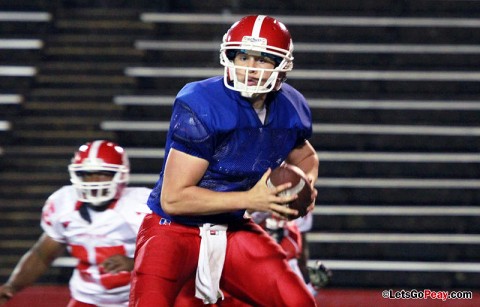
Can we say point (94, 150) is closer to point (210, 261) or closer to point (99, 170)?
point (99, 170)

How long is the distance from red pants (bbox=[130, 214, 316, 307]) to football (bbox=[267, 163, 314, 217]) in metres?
0.23

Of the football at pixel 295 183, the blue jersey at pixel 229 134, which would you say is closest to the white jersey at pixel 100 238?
the blue jersey at pixel 229 134

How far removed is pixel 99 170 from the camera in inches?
177

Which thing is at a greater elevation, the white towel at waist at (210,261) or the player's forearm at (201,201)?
the player's forearm at (201,201)

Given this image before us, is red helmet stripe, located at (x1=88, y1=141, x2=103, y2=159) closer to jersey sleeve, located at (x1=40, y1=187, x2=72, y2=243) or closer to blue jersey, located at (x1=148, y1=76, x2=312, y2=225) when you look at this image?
jersey sleeve, located at (x1=40, y1=187, x2=72, y2=243)

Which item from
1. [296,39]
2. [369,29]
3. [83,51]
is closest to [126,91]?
[83,51]

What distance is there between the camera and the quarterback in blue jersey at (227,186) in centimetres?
327

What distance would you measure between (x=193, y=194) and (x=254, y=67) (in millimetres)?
448

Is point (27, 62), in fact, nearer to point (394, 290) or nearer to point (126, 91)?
point (126, 91)

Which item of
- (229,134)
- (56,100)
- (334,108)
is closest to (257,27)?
(229,134)

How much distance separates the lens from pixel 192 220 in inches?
137

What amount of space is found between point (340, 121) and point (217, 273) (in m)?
4.11

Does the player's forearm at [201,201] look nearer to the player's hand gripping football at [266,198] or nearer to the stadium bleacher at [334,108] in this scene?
the player's hand gripping football at [266,198]

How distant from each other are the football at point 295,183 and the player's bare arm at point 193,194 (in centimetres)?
3
